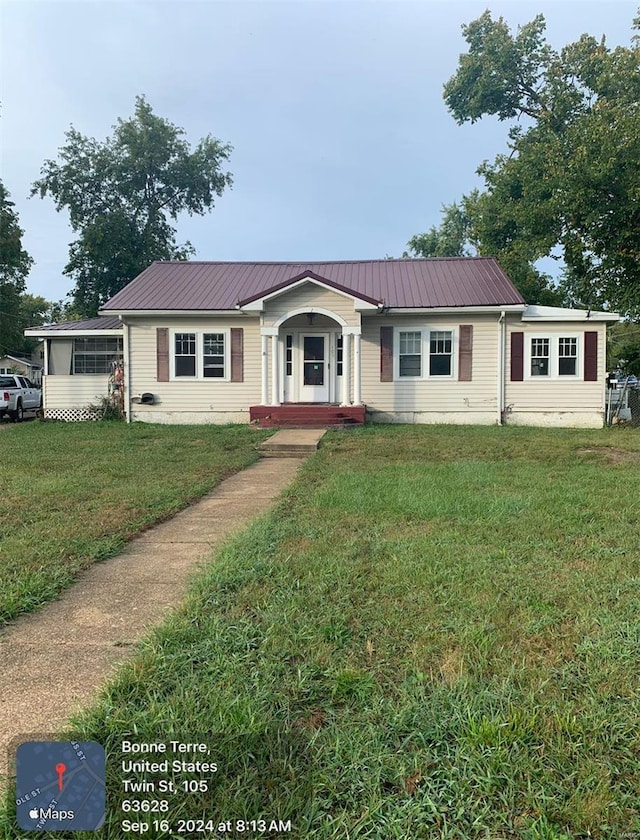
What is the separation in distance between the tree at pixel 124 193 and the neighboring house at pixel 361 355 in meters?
14.7

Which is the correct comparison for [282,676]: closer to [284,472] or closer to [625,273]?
[284,472]

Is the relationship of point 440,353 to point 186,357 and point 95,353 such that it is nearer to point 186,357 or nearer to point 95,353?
point 186,357

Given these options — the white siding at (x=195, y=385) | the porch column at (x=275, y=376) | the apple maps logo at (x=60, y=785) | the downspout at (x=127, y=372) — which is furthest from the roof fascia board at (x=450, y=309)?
the apple maps logo at (x=60, y=785)

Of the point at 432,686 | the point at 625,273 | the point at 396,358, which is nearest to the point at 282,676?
the point at 432,686

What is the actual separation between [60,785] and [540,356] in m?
14.4

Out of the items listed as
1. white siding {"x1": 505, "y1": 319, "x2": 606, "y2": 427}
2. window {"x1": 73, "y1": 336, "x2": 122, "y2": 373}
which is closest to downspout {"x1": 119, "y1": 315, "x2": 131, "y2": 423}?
window {"x1": 73, "y1": 336, "x2": 122, "y2": 373}

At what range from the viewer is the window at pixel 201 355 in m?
14.7

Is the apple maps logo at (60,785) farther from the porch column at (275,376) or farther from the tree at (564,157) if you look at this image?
the tree at (564,157)

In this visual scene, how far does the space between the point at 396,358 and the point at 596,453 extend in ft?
20.7

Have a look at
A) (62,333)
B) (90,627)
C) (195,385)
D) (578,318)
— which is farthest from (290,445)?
(62,333)

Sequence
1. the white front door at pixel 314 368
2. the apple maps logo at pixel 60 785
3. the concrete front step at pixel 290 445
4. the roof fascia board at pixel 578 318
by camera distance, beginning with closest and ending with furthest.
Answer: the apple maps logo at pixel 60 785, the concrete front step at pixel 290 445, the roof fascia board at pixel 578 318, the white front door at pixel 314 368

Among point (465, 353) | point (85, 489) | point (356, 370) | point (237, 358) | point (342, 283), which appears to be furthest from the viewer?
point (342, 283)

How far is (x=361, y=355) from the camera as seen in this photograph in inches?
566

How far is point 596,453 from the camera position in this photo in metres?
9.11
